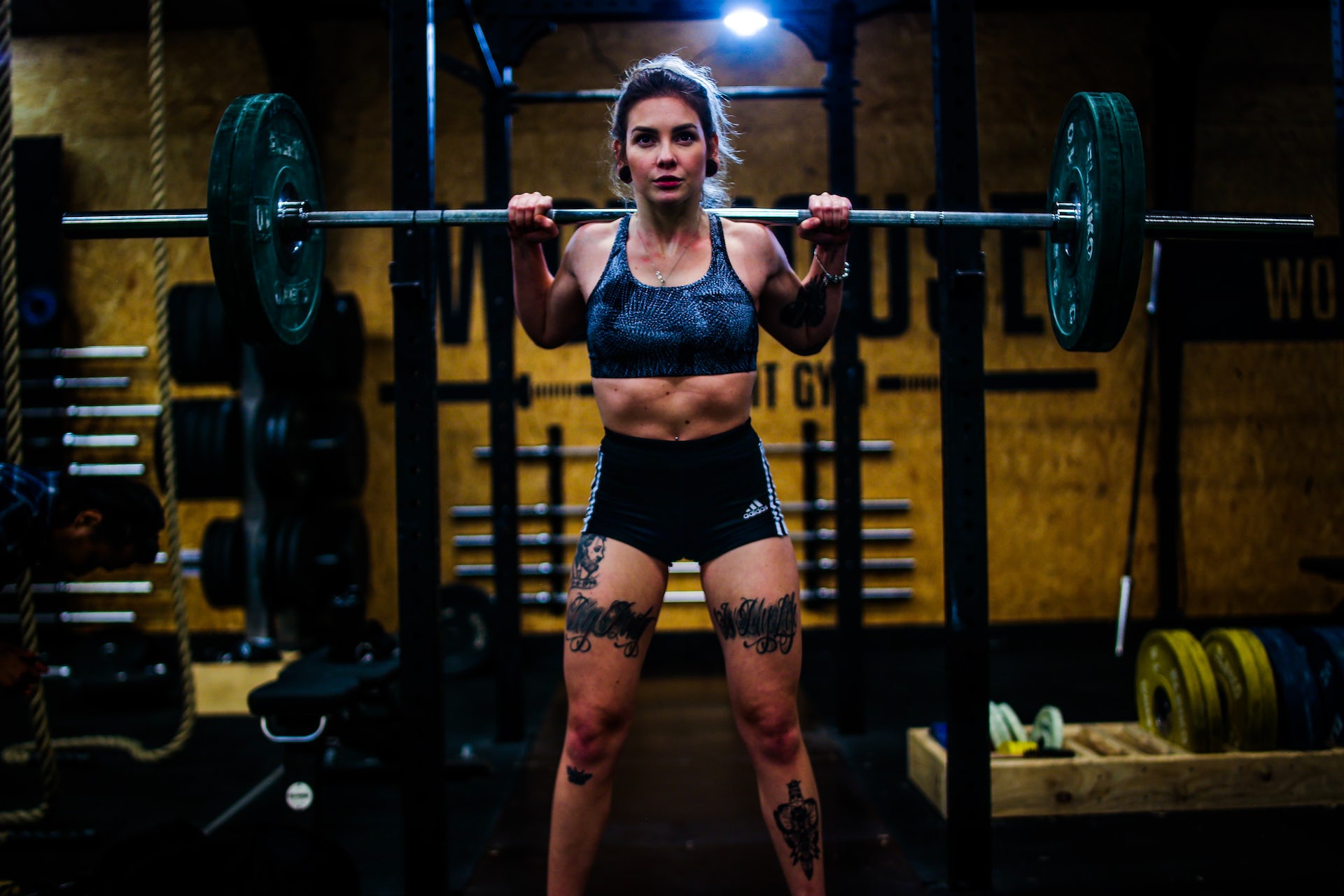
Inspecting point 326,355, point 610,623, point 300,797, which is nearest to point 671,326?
point 610,623

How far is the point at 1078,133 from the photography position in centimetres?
173

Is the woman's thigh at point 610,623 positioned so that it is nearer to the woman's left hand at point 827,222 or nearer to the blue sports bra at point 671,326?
the blue sports bra at point 671,326

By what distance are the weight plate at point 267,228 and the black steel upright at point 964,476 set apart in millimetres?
1360

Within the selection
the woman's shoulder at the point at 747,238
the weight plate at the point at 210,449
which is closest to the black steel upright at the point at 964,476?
the woman's shoulder at the point at 747,238

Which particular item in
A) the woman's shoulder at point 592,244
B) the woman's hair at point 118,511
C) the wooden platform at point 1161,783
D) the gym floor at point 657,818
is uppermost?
the woman's shoulder at point 592,244

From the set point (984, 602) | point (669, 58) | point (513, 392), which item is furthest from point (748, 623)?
point (513, 392)

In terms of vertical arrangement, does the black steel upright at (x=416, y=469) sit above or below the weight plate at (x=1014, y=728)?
above

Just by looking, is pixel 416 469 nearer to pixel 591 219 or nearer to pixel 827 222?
pixel 591 219

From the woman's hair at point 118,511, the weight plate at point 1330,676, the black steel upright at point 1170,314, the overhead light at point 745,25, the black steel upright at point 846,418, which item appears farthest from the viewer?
the black steel upright at point 1170,314

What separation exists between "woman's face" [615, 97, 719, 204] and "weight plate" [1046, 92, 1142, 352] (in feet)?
2.27

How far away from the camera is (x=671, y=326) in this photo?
5.12 feet

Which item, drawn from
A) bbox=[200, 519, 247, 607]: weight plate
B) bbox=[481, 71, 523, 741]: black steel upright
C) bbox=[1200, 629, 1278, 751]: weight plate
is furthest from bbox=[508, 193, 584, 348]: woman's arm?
bbox=[200, 519, 247, 607]: weight plate

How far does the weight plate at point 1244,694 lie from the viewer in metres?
2.55

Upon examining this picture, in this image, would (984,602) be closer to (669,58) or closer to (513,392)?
(669,58)
